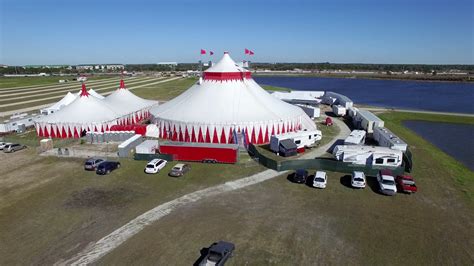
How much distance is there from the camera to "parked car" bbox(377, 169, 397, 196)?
802 inches

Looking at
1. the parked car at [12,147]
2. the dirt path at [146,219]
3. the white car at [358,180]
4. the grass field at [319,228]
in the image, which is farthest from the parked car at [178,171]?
the parked car at [12,147]

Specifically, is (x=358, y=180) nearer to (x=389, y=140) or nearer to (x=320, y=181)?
(x=320, y=181)

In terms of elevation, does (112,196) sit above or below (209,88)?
below

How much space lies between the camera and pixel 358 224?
16.9 meters

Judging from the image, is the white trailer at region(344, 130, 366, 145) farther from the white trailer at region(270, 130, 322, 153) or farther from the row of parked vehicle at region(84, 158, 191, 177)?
the row of parked vehicle at region(84, 158, 191, 177)

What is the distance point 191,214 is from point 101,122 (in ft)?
74.7

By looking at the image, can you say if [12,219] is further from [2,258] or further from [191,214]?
[191,214]

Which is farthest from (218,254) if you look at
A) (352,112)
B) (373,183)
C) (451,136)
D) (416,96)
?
(416,96)

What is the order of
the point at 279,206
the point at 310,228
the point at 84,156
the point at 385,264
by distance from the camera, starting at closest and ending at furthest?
the point at 385,264 < the point at 310,228 < the point at 279,206 < the point at 84,156

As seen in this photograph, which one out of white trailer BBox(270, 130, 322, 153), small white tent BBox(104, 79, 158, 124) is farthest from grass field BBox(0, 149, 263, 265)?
small white tent BBox(104, 79, 158, 124)

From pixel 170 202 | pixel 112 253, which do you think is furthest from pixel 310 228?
pixel 112 253

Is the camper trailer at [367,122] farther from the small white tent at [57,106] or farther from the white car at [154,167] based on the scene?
the small white tent at [57,106]

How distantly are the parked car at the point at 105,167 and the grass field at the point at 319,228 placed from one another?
9350 millimetres

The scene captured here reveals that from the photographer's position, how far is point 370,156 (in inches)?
981
